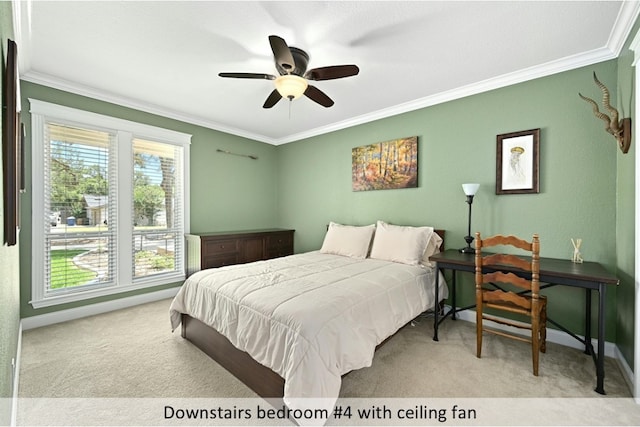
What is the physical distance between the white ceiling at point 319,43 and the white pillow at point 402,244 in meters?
1.58

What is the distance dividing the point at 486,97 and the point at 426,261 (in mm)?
1872

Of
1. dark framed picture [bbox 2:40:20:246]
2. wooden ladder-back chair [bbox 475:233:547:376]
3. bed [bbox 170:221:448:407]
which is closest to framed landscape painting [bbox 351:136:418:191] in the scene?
bed [bbox 170:221:448:407]

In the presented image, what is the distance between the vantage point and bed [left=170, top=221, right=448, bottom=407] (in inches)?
62.3

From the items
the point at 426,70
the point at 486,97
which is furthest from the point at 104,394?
the point at 486,97

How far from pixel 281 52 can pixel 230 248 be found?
289 cm

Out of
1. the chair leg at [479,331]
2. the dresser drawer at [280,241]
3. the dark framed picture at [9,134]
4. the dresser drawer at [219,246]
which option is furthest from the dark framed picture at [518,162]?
the dark framed picture at [9,134]

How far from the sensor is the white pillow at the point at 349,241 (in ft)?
11.2

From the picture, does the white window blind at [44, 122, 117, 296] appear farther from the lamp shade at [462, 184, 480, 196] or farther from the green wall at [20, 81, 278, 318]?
the lamp shade at [462, 184, 480, 196]

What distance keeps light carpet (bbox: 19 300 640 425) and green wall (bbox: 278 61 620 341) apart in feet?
2.29

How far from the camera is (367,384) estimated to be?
6.44ft

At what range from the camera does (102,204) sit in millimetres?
3289

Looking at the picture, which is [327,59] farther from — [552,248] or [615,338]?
[615,338]

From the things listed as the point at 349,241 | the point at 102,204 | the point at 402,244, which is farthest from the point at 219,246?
the point at 402,244

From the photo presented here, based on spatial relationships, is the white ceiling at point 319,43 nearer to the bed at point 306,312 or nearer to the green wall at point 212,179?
the green wall at point 212,179
